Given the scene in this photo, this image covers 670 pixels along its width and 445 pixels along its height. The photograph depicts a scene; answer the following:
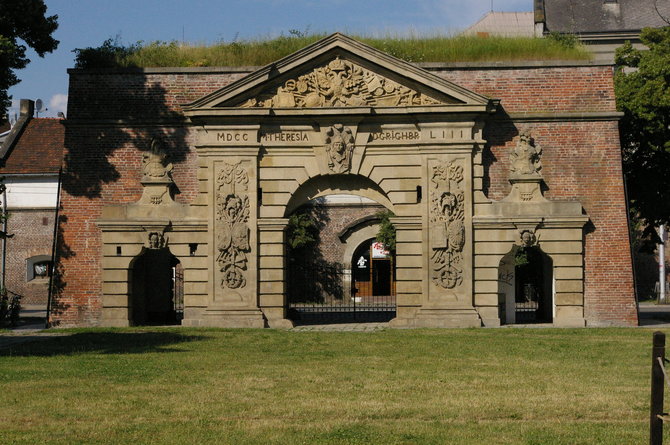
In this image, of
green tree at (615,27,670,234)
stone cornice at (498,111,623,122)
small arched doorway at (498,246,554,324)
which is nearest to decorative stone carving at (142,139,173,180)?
stone cornice at (498,111,623,122)

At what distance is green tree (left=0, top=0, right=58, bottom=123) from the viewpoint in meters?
23.5

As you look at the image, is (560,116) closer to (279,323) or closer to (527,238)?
(527,238)

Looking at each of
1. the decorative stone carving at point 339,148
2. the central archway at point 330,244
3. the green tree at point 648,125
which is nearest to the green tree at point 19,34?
the decorative stone carving at point 339,148

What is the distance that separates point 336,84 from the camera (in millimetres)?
27297

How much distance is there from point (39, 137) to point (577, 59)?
1099 inches

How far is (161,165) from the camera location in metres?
27.9

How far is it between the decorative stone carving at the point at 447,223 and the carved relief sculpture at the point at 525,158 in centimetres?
141

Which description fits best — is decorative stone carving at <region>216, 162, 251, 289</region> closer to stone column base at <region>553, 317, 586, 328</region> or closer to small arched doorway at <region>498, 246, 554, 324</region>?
small arched doorway at <region>498, 246, 554, 324</region>

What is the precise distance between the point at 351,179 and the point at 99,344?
828 centimetres

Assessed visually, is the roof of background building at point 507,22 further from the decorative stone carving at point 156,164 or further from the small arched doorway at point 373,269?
the decorative stone carving at point 156,164

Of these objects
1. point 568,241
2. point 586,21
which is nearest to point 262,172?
point 568,241

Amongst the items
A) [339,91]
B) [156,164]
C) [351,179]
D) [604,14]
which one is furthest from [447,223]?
[604,14]

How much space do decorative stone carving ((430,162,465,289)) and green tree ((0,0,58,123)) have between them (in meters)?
9.96

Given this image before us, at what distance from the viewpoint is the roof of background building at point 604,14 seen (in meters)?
56.5
